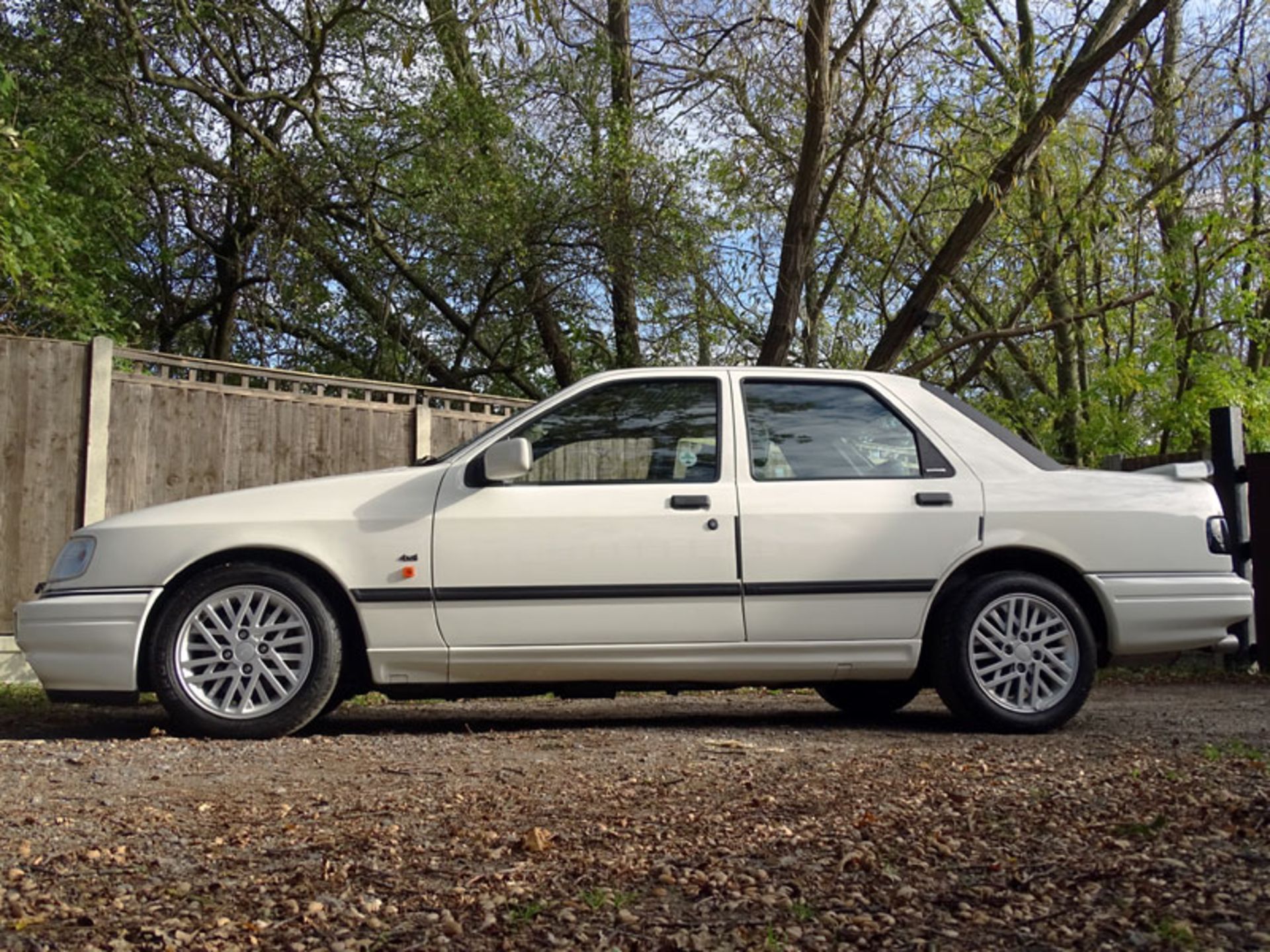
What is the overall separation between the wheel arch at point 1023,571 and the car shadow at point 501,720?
557mm

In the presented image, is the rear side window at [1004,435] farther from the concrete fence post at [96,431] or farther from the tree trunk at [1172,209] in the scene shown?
the tree trunk at [1172,209]

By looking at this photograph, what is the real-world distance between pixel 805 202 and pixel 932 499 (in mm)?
6261

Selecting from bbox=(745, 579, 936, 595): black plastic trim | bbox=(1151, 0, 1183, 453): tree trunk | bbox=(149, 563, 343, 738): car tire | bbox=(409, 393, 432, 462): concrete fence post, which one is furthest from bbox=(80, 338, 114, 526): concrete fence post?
bbox=(1151, 0, 1183, 453): tree trunk

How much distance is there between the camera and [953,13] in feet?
39.7

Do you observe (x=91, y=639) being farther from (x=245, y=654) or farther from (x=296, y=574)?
(x=296, y=574)

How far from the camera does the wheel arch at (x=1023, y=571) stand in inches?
225

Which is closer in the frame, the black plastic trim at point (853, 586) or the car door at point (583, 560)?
the car door at point (583, 560)

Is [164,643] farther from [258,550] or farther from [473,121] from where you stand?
[473,121]

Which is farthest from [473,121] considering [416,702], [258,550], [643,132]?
[258,550]

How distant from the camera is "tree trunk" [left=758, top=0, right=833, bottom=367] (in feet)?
35.8

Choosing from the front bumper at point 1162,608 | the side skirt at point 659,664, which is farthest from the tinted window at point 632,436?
the front bumper at point 1162,608

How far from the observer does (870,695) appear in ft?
21.6

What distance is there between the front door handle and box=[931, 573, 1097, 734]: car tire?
3.94ft

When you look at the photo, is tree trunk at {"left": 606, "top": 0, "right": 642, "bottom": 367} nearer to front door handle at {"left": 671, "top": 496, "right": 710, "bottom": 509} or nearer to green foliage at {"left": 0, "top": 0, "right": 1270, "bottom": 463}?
green foliage at {"left": 0, "top": 0, "right": 1270, "bottom": 463}
